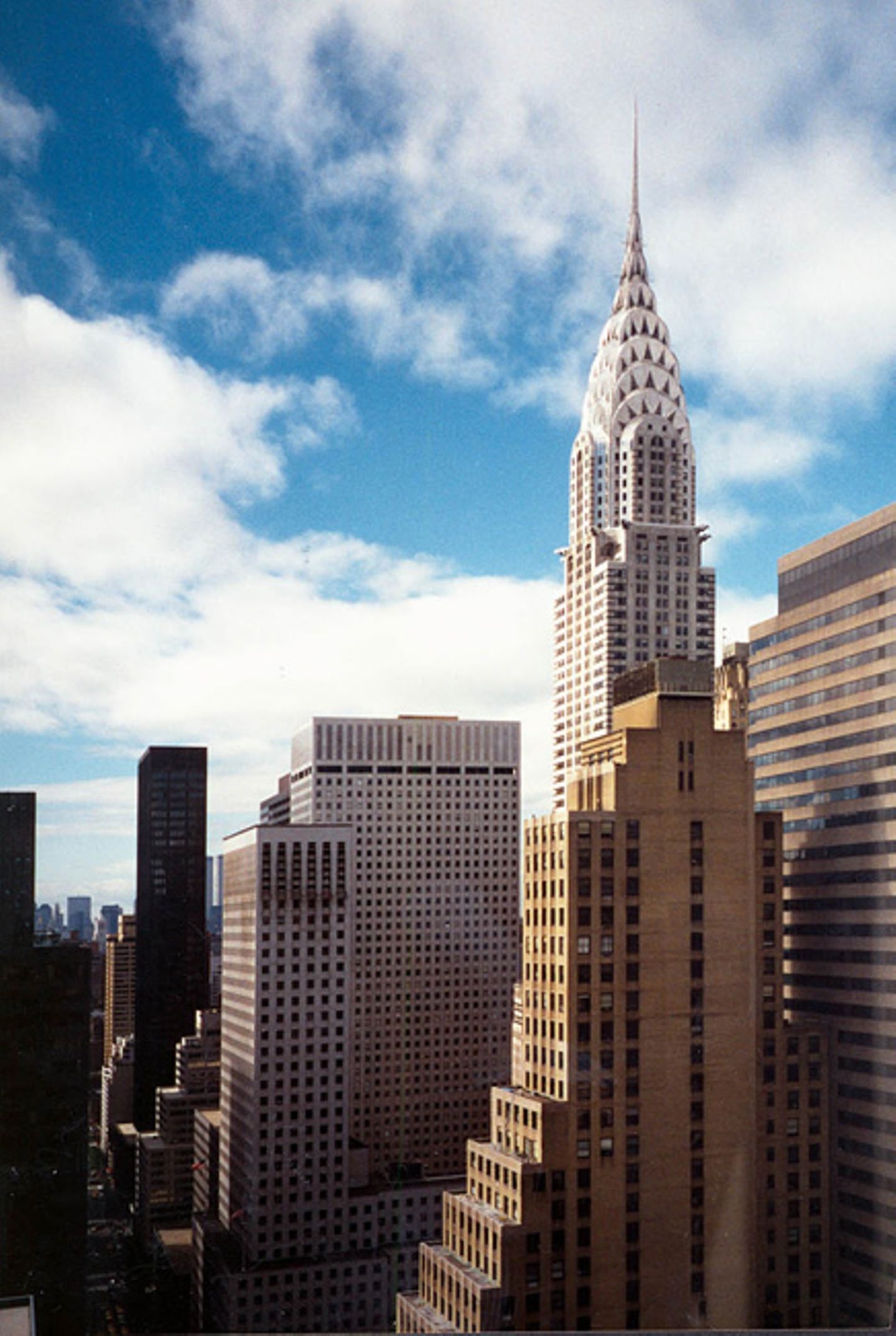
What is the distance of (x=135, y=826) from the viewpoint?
20.1ft

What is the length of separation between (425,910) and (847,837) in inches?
267

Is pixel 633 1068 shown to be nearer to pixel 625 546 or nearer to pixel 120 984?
pixel 625 546

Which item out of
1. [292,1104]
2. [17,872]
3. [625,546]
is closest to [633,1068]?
[17,872]

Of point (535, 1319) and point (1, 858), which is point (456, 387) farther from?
point (535, 1319)

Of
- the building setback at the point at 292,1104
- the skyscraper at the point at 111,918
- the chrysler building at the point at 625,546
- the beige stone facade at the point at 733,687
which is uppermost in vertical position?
the chrysler building at the point at 625,546

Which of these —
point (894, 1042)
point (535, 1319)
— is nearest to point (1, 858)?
point (535, 1319)

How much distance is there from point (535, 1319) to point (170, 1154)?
5886mm

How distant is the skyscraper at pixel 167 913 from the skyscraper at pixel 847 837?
10.6ft

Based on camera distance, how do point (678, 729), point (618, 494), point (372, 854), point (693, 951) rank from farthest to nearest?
point (372, 854) → point (618, 494) → point (678, 729) → point (693, 951)

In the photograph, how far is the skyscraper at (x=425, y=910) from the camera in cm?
919

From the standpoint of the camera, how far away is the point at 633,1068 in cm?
592

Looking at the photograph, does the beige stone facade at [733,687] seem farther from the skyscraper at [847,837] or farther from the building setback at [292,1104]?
the building setback at [292,1104]

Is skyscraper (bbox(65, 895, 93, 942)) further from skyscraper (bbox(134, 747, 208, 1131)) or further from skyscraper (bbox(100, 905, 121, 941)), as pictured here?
skyscraper (bbox(134, 747, 208, 1131))

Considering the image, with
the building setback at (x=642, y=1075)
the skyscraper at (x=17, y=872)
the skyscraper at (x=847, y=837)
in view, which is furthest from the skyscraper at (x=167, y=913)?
the skyscraper at (x=847, y=837)
